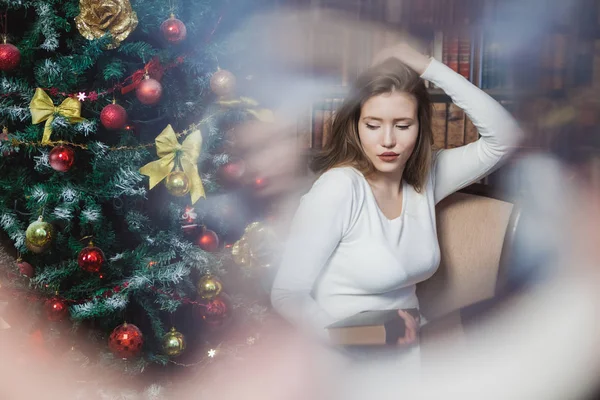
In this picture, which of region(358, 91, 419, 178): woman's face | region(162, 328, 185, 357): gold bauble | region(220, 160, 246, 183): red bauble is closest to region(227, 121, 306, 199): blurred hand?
region(220, 160, 246, 183): red bauble

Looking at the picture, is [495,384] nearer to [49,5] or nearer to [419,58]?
[419,58]

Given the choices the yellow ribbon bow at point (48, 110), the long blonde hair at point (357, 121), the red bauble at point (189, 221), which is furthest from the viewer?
the red bauble at point (189, 221)

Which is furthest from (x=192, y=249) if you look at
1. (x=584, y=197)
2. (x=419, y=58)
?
(x=584, y=197)

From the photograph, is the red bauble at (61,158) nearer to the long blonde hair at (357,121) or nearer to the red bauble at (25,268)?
the red bauble at (25,268)

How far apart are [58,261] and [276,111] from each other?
0.37 m

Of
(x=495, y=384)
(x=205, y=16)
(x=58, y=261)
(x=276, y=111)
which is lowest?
(x=495, y=384)

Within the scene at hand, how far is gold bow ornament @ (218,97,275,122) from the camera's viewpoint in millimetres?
900

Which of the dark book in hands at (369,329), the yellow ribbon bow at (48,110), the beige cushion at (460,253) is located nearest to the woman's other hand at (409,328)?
the dark book in hands at (369,329)

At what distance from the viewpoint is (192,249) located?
38.4 inches

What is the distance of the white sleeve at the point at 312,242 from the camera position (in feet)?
2.53

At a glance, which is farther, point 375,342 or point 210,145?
point 210,145

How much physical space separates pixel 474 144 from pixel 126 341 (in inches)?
20.7

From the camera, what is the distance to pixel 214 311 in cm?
99

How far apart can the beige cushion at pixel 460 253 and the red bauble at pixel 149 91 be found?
40 cm
